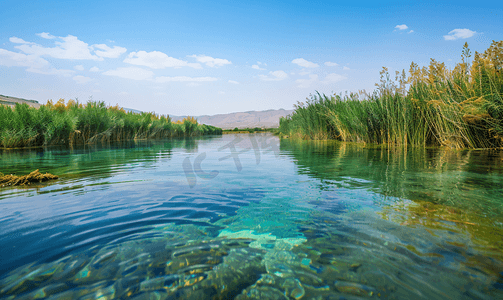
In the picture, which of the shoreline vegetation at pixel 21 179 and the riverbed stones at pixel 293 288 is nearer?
the riverbed stones at pixel 293 288

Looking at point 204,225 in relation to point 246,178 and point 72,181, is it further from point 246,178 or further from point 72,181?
point 72,181

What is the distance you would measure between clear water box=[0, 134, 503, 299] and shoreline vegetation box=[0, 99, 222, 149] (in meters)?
9.28

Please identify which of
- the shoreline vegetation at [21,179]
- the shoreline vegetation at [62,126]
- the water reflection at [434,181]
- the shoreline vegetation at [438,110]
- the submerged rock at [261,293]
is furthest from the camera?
the shoreline vegetation at [62,126]

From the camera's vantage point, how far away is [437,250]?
5.01 ft

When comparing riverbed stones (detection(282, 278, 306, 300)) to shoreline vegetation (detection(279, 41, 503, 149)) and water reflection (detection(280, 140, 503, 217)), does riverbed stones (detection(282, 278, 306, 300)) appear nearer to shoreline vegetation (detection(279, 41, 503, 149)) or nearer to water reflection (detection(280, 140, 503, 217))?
water reflection (detection(280, 140, 503, 217))

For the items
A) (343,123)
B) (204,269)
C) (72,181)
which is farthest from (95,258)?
(343,123)

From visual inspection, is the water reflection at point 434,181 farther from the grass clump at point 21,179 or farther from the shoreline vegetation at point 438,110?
the grass clump at point 21,179

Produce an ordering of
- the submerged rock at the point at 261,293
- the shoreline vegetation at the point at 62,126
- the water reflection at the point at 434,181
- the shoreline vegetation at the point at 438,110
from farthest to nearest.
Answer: the shoreline vegetation at the point at 62,126
the shoreline vegetation at the point at 438,110
the water reflection at the point at 434,181
the submerged rock at the point at 261,293

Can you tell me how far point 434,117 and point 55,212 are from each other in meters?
9.11

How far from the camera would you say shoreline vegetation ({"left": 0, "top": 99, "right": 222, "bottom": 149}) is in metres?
10.0

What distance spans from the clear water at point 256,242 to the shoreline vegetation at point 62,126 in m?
→ 9.28

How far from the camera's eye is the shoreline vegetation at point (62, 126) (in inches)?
395

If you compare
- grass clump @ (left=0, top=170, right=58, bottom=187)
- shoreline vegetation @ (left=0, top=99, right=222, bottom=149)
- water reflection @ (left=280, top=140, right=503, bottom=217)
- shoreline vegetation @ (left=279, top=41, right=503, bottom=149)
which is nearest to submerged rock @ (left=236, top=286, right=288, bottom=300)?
water reflection @ (left=280, top=140, right=503, bottom=217)

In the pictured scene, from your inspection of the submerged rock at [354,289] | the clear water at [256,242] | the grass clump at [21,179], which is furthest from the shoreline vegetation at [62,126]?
the submerged rock at [354,289]
